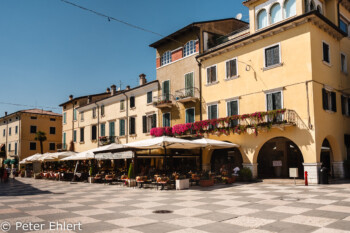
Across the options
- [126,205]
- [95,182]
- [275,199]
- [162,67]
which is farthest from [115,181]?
[275,199]

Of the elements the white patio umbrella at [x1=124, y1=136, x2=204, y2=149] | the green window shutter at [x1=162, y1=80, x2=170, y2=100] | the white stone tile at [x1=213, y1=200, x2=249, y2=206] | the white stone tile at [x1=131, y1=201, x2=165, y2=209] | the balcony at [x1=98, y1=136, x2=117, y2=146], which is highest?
the green window shutter at [x1=162, y1=80, x2=170, y2=100]

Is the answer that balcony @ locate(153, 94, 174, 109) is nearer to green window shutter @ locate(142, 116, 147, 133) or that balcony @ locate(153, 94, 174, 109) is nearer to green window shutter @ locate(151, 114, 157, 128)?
green window shutter @ locate(151, 114, 157, 128)

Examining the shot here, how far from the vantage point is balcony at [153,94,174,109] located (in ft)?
95.0

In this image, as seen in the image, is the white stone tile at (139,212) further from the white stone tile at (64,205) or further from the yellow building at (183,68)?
the yellow building at (183,68)

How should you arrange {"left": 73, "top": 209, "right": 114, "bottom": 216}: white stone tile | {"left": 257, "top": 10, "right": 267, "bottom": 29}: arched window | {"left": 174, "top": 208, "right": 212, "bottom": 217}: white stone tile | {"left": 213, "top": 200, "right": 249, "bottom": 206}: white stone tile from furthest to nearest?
{"left": 257, "top": 10, "right": 267, "bottom": 29}: arched window
{"left": 213, "top": 200, "right": 249, "bottom": 206}: white stone tile
{"left": 73, "top": 209, "right": 114, "bottom": 216}: white stone tile
{"left": 174, "top": 208, "right": 212, "bottom": 217}: white stone tile

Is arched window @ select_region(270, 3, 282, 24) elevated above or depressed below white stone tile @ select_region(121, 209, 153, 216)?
above

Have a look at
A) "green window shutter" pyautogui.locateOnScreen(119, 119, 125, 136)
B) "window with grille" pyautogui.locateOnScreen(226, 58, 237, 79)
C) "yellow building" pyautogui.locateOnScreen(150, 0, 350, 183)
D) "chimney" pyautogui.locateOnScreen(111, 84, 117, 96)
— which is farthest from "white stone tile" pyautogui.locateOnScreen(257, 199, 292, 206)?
"chimney" pyautogui.locateOnScreen(111, 84, 117, 96)

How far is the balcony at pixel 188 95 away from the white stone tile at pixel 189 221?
17.8 m

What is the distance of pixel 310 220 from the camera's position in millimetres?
8773

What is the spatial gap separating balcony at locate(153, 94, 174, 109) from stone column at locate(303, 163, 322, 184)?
1342 cm

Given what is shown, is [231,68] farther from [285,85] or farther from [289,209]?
[289,209]

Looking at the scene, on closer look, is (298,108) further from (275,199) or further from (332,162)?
(275,199)

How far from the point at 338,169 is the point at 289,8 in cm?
1102

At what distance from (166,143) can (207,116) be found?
310 inches
